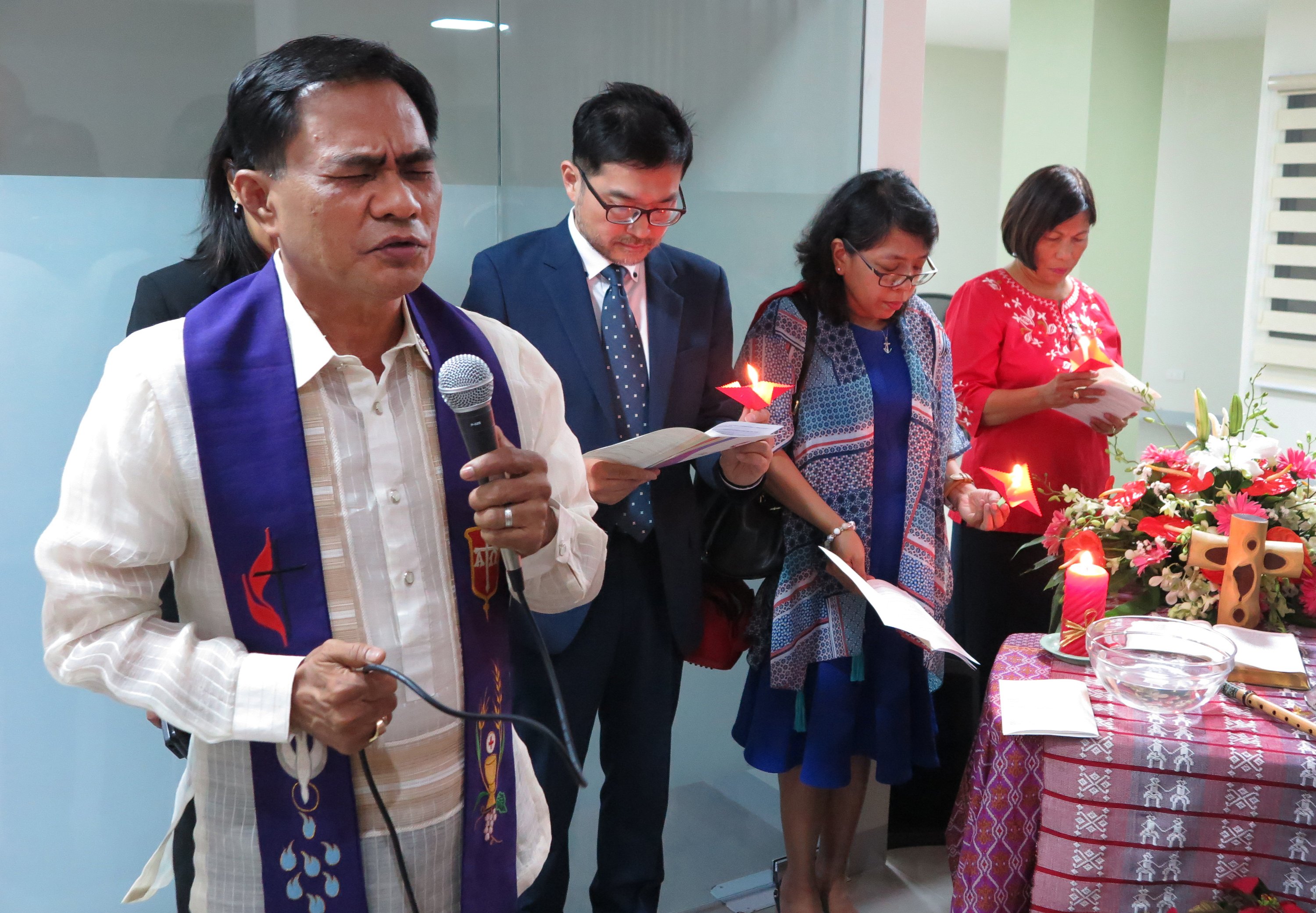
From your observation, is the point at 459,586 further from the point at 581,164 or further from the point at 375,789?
the point at 581,164

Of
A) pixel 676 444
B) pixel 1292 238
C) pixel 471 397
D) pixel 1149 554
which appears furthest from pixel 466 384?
pixel 1292 238

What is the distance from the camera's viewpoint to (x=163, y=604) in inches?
68.1

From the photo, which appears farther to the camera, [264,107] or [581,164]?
[581,164]

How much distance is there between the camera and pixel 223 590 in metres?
1.16

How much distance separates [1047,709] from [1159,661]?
0.69 feet

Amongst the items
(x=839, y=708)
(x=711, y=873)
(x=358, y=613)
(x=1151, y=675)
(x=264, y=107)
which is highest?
(x=264, y=107)

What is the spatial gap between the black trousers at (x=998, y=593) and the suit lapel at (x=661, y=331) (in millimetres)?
1319

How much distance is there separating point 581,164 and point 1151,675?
136 cm

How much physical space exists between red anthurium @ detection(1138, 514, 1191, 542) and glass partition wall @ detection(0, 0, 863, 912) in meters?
1.40

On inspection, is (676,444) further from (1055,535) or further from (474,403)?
(1055,535)

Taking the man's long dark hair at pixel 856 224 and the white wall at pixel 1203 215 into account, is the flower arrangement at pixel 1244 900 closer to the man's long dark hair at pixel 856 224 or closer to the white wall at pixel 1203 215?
the man's long dark hair at pixel 856 224

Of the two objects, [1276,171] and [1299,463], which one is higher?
[1276,171]

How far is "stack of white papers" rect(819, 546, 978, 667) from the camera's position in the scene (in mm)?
1910

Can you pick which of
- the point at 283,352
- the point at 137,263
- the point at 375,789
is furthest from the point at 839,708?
the point at 137,263
